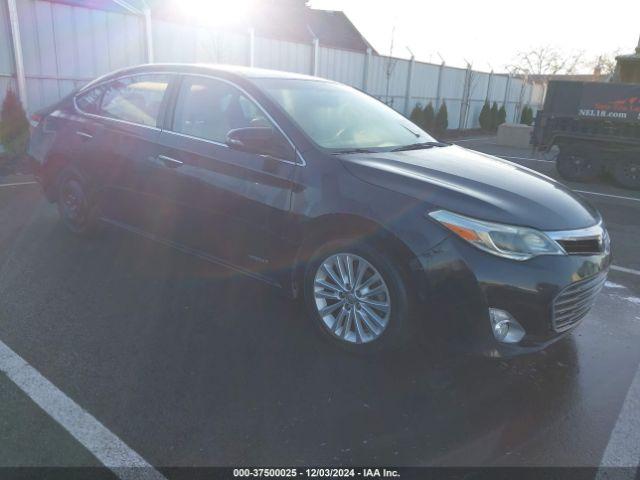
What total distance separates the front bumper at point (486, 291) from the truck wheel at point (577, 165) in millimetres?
9060

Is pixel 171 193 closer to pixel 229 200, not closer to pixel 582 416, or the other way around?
pixel 229 200

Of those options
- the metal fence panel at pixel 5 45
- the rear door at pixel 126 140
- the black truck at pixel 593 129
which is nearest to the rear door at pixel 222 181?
the rear door at pixel 126 140

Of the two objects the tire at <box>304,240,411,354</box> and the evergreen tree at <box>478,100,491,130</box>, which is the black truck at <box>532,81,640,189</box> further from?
the evergreen tree at <box>478,100,491,130</box>

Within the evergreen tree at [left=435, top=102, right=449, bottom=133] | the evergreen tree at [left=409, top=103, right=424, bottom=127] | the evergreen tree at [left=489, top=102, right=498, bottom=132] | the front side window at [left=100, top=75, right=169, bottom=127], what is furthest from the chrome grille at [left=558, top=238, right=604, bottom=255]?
the evergreen tree at [left=489, top=102, right=498, bottom=132]

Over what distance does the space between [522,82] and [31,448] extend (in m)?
30.1

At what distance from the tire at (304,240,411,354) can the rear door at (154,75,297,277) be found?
358 millimetres

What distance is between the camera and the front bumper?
8.79ft

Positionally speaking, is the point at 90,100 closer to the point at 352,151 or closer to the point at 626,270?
the point at 352,151

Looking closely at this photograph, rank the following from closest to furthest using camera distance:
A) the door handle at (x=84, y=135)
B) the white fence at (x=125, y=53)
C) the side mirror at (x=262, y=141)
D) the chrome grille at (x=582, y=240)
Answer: the chrome grille at (x=582, y=240) < the side mirror at (x=262, y=141) < the door handle at (x=84, y=135) < the white fence at (x=125, y=53)

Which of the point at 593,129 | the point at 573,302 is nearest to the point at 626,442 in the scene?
the point at 573,302

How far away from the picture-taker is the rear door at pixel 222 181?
133 inches

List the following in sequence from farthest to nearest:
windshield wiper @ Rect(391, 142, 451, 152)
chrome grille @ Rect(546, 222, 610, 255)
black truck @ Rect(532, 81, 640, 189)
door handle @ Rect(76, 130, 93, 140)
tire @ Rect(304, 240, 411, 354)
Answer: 1. black truck @ Rect(532, 81, 640, 189)
2. door handle @ Rect(76, 130, 93, 140)
3. windshield wiper @ Rect(391, 142, 451, 152)
4. tire @ Rect(304, 240, 411, 354)
5. chrome grille @ Rect(546, 222, 610, 255)

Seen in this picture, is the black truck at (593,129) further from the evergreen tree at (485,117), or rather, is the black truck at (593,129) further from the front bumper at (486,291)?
the evergreen tree at (485,117)

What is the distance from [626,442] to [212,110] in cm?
328
